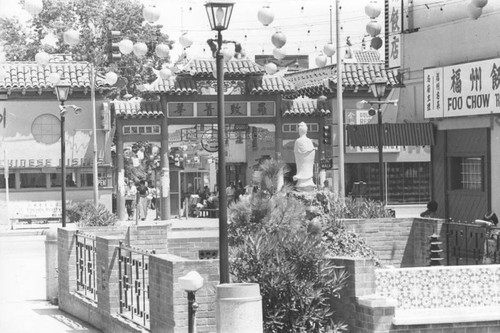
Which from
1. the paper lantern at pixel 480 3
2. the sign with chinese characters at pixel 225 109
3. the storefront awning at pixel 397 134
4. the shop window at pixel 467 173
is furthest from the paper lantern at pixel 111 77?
the paper lantern at pixel 480 3

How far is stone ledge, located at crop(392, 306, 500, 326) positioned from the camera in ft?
41.0

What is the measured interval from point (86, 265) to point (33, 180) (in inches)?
1082

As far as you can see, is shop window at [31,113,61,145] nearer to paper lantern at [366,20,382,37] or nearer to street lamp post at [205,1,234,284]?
paper lantern at [366,20,382,37]

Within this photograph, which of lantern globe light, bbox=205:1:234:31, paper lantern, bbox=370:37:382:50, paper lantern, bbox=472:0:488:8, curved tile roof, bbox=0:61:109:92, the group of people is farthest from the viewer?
curved tile roof, bbox=0:61:109:92

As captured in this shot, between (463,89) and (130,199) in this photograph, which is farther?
(130,199)

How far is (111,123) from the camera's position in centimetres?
4675

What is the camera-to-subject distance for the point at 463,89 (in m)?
24.0

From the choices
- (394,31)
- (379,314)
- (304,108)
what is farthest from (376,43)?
(304,108)

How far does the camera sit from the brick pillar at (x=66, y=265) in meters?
19.6

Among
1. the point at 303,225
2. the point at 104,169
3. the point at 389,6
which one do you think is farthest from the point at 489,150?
the point at 104,169

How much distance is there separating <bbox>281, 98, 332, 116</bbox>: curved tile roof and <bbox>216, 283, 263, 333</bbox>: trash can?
110ft

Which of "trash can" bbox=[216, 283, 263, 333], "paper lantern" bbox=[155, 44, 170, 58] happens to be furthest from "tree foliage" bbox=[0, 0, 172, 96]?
"trash can" bbox=[216, 283, 263, 333]

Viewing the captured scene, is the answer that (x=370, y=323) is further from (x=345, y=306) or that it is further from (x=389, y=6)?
(x=389, y=6)

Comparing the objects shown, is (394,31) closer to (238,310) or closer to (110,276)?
(110,276)
